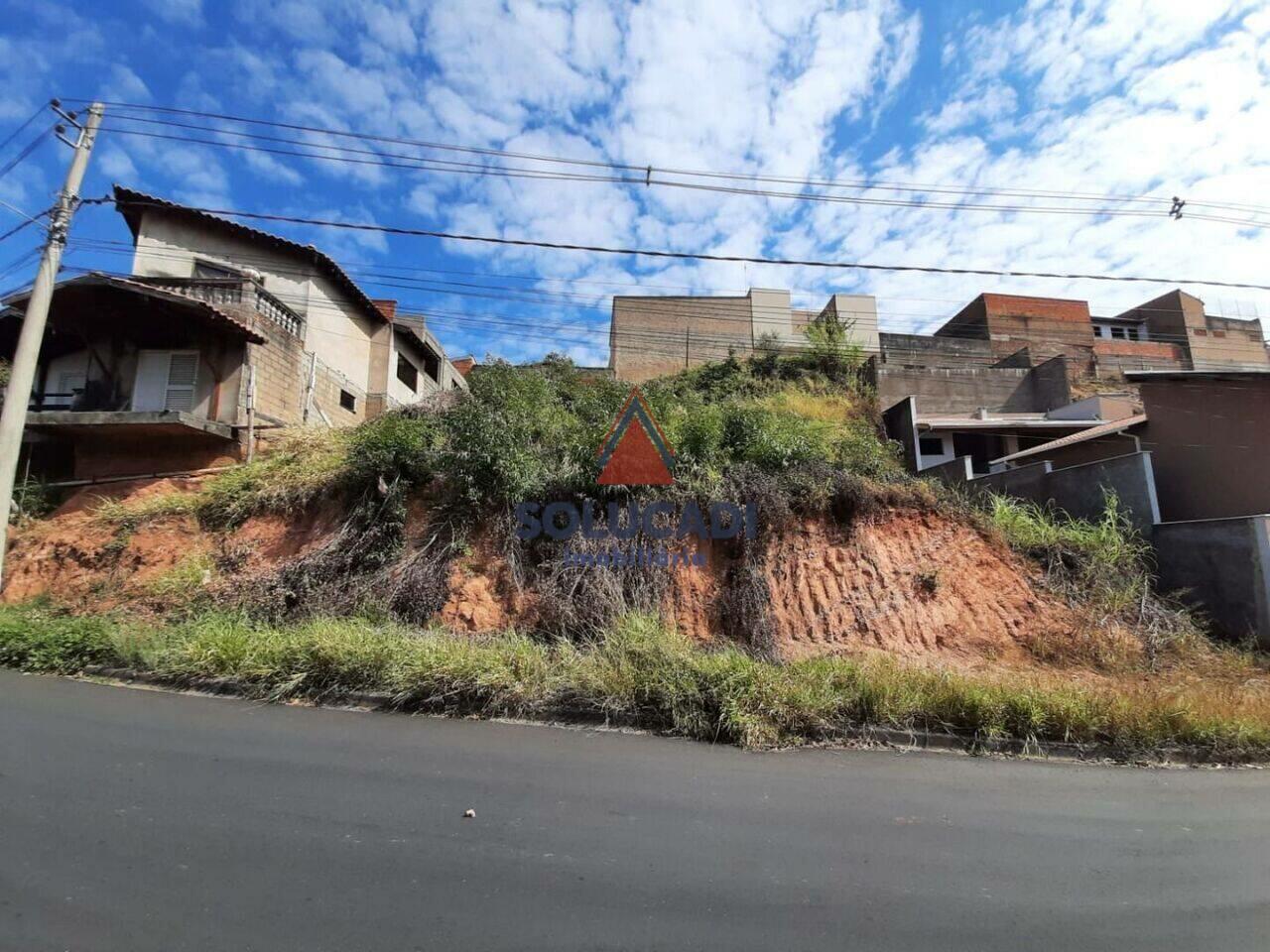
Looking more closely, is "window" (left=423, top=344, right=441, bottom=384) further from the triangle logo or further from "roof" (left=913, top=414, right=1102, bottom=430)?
"roof" (left=913, top=414, right=1102, bottom=430)

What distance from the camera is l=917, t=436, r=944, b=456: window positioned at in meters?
18.9

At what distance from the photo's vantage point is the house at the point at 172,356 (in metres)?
12.5

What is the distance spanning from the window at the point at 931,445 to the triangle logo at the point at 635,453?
40.8 ft

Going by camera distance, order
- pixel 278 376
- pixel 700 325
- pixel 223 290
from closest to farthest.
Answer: pixel 223 290, pixel 278 376, pixel 700 325

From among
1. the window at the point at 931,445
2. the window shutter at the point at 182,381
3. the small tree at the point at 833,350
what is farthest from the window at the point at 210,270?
the window at the point at 931,445

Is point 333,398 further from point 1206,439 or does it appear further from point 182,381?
point 1206,439

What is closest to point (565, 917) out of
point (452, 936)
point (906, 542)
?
point (452, 936)

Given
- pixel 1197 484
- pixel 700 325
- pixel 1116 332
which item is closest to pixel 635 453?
pixel 1197 484

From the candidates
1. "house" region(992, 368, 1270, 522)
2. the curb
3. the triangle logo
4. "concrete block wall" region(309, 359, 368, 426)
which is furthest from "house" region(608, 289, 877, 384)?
the curb

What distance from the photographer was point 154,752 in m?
4.58

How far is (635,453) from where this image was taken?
9.41 metres

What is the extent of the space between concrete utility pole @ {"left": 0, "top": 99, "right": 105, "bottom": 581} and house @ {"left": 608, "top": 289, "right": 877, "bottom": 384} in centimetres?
2000

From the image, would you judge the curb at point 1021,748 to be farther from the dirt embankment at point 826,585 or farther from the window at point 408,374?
the window at point 408,374

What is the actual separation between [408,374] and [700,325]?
14.8 metres
